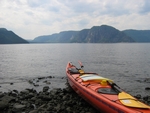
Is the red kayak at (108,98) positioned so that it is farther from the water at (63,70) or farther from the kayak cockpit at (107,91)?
the water at (63,70)

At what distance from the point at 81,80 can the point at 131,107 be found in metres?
6.21

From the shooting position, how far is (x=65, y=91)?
16.0m

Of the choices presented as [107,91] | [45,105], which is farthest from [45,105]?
[107,91]

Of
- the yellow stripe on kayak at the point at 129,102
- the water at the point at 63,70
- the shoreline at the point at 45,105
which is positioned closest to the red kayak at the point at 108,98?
the yellow stripe on kayak at the point at 129,102

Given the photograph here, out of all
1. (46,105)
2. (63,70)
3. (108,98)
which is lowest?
(63,70)

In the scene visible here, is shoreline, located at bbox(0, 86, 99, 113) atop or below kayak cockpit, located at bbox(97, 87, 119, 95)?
below

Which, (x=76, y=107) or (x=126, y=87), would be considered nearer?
(x=76, y=107)

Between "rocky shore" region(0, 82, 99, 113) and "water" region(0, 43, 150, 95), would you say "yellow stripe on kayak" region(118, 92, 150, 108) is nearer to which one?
"rocky shore" region(0, 82, 99, 113)

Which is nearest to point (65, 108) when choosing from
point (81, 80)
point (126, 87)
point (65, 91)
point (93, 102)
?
point (93, 102)

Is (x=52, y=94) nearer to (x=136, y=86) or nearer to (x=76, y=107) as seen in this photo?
(x=76, y=107)

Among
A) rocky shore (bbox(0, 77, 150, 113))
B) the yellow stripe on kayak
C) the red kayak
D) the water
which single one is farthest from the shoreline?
the water

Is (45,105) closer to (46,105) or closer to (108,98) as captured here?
(46,105)

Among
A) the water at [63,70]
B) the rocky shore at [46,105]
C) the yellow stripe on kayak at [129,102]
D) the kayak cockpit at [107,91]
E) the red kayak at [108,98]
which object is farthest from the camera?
the water at [63,70]

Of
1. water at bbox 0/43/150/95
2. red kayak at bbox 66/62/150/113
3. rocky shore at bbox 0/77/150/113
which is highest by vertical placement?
red kayak at bbox 66/62/150/113
